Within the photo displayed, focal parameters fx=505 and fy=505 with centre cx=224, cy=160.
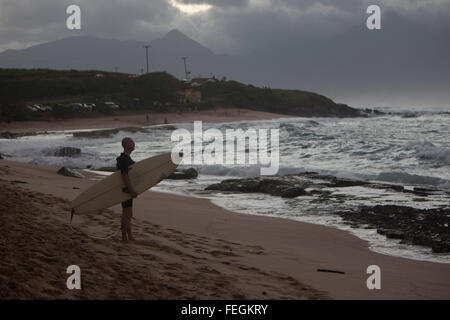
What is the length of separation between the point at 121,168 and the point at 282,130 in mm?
22806

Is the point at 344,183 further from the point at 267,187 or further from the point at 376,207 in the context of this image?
the point at 376,207

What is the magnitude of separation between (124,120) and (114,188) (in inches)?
1683

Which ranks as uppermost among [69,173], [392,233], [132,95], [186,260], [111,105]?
[132,95]

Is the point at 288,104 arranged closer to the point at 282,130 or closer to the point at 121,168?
the point at 282,130

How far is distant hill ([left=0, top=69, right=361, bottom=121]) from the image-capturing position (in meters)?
53.4

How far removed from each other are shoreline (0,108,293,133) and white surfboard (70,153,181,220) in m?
33.7

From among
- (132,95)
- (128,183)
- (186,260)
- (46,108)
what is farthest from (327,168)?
(132,95)

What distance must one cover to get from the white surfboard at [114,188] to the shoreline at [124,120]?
110 ft

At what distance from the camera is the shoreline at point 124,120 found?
40.8 metres

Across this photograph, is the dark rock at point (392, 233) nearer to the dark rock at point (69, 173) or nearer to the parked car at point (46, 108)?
the dark rock at point (69, 173)

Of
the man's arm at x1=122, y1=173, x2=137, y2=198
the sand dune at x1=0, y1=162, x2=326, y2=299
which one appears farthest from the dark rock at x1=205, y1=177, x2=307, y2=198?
the man's arm at x1=122, y1=173, x2=137, y2=198

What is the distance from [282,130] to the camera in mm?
28375

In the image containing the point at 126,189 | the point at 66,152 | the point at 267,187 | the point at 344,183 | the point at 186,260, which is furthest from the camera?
the point at 66,152

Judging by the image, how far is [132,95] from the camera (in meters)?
60.9
